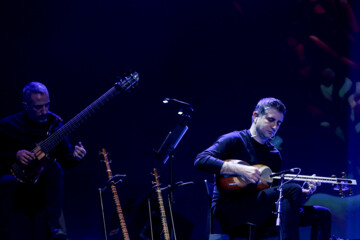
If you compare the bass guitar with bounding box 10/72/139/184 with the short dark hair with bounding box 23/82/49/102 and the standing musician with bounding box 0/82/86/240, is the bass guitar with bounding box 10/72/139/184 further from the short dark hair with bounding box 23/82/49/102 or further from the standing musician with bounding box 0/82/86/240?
the short dark hair with bounding box 23/82/49/102

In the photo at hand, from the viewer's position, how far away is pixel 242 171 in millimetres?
3045

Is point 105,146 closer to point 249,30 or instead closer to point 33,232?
point 33,232

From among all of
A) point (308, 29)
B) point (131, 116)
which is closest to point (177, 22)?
point (131, 116)

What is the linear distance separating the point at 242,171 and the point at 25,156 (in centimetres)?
175

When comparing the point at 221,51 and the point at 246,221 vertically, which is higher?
the point at 221,51

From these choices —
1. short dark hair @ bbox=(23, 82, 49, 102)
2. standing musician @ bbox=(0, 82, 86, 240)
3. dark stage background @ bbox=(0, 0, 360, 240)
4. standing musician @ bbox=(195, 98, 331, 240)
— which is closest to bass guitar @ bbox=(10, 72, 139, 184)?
standing musician @ bbox=(0, 82, 86, 240)

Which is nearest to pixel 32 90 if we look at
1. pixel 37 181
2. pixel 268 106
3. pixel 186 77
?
pixel 37 181

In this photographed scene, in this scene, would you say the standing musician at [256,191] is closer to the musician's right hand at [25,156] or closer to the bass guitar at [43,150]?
the bass guitar at [43,150]

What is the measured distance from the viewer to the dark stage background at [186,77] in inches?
176

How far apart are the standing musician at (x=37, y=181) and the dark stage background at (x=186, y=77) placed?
836 millimetres

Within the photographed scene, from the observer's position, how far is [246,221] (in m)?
2.95

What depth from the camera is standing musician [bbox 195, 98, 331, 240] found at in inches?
110

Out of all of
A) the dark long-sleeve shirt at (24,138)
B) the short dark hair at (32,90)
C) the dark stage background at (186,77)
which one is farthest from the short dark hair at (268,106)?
the short dark hair at (32,90)

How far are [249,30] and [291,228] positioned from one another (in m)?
3.09
